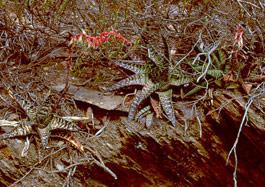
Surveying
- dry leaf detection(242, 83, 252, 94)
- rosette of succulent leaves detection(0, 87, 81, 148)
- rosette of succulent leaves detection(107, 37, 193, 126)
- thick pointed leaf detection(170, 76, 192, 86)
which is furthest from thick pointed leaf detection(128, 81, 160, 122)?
dry leaf detection(242, 83, 252, 94)

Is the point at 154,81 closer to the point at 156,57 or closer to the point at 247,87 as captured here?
the point at 156,57

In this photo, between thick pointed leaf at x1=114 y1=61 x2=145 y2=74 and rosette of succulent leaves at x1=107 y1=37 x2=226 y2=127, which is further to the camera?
thick pointed leaf at x1=114 y1=61 x2=145 y2=74

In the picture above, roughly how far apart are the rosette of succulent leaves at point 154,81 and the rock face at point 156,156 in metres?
0.10

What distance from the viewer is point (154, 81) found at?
2.45 meters

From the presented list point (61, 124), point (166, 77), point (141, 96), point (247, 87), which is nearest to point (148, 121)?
point (141, 96)

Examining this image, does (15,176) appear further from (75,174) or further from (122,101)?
(122,101)

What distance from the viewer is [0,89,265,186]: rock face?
2352mm

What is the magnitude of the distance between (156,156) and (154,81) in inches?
19.8

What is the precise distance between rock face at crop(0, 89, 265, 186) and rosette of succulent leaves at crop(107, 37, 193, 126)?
0.33ft

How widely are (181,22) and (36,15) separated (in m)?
1.09

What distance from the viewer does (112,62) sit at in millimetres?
2584

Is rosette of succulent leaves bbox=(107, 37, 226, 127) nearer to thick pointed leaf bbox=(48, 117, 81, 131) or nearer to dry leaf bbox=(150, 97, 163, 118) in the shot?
dry leaf bbox=(150, 97, 163, 118)

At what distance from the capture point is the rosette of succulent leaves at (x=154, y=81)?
94.0 inches

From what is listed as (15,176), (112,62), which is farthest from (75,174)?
(112,62)
